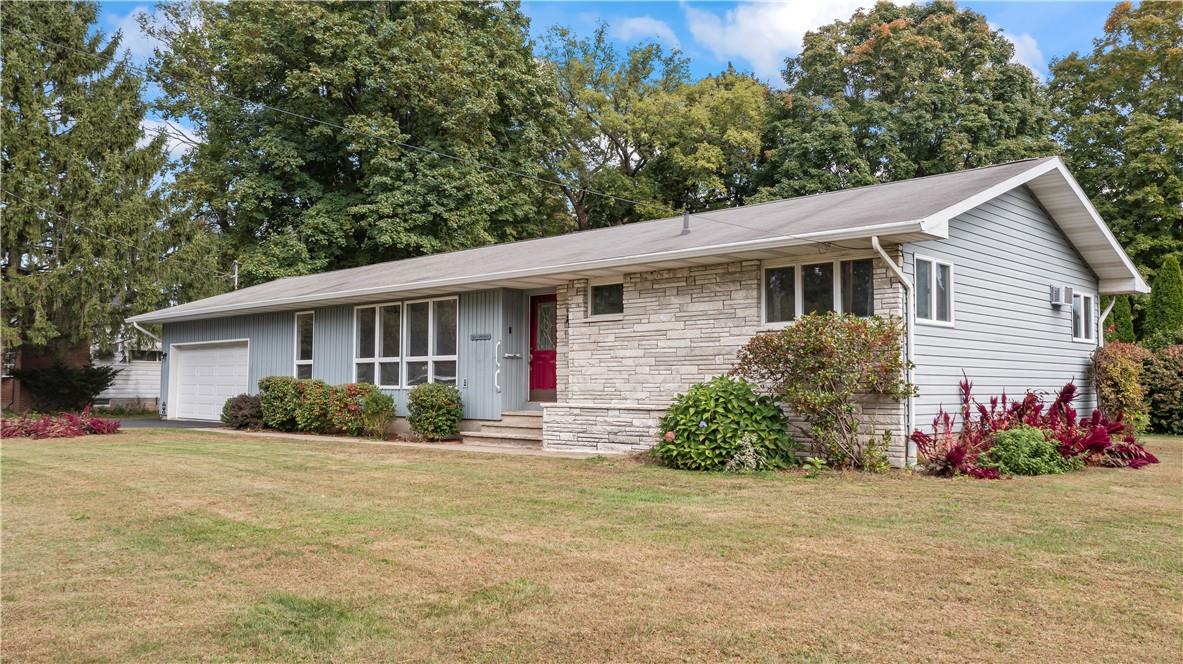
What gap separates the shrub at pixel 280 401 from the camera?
1594 cm

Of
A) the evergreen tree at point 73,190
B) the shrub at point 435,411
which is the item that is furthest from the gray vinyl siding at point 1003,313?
the evergreen tree at point 73,190

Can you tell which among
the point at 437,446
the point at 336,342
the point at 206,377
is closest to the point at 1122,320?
the point at 437,446

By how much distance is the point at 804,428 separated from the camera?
392 inches

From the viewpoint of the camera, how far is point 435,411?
13781 millimetres

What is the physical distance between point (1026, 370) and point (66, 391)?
22585mm

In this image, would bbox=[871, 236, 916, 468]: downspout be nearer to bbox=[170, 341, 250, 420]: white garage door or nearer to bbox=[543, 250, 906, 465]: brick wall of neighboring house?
bbox=[543, 250, 906, 465]: brick wall of neighboring house

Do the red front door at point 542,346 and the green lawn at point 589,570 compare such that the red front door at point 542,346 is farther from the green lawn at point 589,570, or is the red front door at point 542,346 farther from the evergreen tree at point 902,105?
the evergreen tree at point 902,105

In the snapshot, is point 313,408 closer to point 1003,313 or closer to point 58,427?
point 58,427

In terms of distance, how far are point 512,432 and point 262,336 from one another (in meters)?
7.67

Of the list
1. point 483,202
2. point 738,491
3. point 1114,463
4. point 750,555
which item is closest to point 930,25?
point 483,202

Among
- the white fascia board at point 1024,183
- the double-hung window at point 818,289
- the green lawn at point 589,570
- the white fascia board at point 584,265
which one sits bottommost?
the green lawn at point 589,570

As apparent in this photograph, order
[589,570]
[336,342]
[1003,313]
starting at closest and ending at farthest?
[589,570] < [1003,313] < [336,342]

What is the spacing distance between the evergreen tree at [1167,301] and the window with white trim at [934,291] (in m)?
11.0

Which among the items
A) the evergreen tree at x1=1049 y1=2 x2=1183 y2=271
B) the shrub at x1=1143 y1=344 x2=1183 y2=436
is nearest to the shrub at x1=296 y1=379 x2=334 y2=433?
the shrub at x1=1143 y1=344 x2=1183 y2=436
